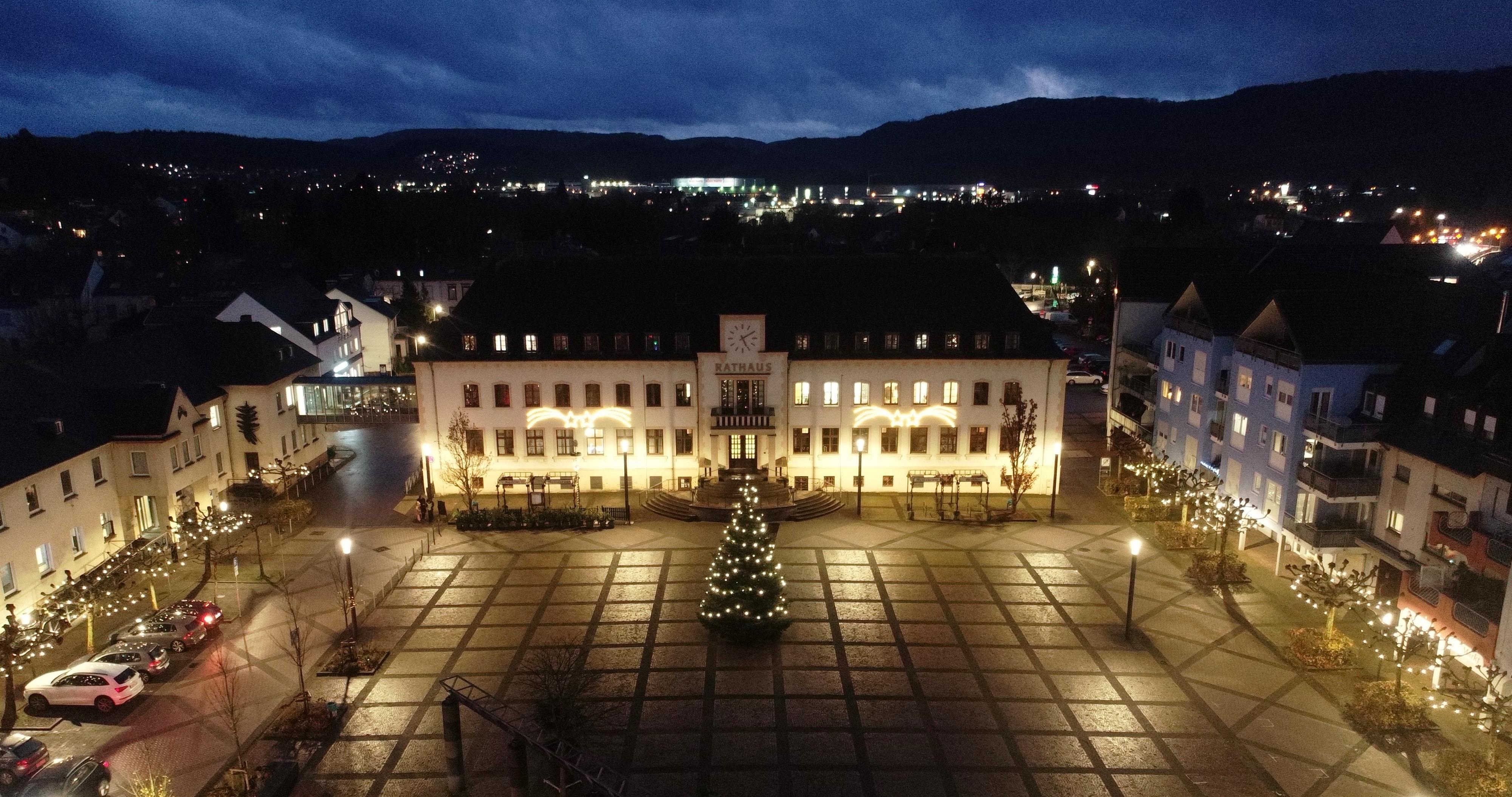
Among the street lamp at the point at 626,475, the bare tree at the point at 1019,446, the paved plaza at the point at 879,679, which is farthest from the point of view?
the bare tree at the point at 1019,446

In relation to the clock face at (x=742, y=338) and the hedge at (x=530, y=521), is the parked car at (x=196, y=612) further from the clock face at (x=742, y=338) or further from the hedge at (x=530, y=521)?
the clock face at (x=742, y=338)

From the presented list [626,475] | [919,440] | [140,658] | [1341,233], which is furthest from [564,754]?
[1341,233]

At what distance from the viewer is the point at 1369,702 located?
30141 mm

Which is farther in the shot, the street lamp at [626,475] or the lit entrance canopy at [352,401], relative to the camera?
the lit entrance canopy at [352,401]

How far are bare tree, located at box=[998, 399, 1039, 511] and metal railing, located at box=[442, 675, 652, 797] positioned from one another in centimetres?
3100

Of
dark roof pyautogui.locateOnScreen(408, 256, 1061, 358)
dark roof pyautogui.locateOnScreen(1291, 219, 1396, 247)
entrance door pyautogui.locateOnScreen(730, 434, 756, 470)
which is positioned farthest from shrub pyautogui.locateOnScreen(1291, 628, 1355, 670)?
dark roof pyautogui.locateOnScreen(1291, 219, 1396, 247)

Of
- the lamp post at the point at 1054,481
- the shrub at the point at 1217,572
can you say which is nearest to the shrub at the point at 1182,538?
the shrub at the point at 1217,572

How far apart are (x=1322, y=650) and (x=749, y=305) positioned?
3182cm

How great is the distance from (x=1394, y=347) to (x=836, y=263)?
97.6 ft

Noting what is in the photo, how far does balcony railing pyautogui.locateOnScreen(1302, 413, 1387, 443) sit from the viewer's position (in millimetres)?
37781

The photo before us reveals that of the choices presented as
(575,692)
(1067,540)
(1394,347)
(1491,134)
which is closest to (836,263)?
(1067,540)

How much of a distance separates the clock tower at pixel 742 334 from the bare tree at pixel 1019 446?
15.3m

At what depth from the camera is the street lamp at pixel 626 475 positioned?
49188 mm

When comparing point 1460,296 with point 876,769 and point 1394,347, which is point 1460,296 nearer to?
point 1394,347
